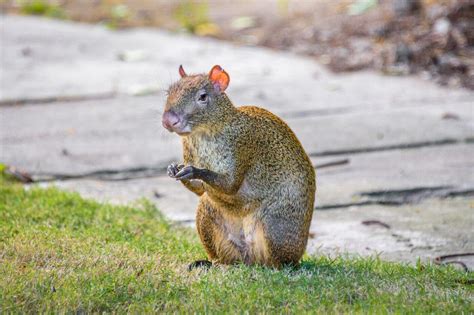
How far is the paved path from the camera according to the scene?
7.30 metres

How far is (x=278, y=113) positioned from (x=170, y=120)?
15.7 feet

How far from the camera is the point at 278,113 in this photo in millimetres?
9898

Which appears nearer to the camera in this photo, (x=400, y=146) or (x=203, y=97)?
(x=203, y=97)

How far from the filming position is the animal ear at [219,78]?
5.50m

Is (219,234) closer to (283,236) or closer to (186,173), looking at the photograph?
(283,236)

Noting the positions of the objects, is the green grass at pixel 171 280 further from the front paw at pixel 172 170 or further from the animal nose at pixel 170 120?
the animal nose at pixel 170 120

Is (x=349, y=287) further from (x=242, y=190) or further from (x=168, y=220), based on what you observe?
(x=168, y=220)

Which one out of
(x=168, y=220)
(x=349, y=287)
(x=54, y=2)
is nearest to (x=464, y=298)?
(x=349, y=287)

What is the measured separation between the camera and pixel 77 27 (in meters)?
13.6

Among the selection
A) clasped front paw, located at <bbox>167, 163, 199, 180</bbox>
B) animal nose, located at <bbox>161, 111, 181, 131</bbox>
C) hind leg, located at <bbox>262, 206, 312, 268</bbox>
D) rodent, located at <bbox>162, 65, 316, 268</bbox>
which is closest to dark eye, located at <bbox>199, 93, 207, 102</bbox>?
rodent, located at <bbox>162, 65, 316, 268</bbox>

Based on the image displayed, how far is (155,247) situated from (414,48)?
21.9ft

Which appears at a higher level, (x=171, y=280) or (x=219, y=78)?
(x=219, y=78)

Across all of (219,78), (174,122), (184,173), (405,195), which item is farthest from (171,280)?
(405,195)

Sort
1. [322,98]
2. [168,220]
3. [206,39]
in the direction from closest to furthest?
[168,220], [322,98], [206,39]
